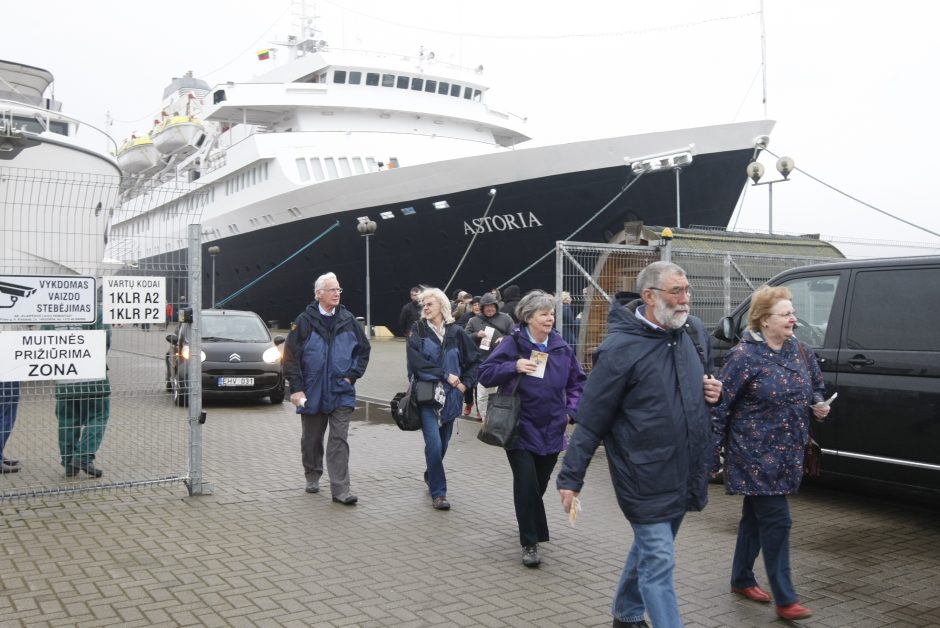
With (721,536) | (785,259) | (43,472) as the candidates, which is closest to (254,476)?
(43,472)

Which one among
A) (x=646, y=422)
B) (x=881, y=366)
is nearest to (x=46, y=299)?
(x=646, y=422)

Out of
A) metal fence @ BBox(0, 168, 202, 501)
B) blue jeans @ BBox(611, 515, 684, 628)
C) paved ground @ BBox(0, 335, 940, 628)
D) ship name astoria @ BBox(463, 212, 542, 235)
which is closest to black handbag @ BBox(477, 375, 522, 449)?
paved ground @ BBox(0, 335, 940, 628)

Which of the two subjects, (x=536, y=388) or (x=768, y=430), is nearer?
(x=768, y=430)

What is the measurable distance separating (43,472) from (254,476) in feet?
5.95

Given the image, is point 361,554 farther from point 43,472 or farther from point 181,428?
point 181,428

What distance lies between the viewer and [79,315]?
603 cm

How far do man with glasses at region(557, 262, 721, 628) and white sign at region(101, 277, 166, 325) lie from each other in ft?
13.5

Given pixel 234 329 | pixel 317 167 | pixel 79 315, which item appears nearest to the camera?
pixel 79 315

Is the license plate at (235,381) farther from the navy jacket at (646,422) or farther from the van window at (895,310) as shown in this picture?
the navy jacket at (646,422)

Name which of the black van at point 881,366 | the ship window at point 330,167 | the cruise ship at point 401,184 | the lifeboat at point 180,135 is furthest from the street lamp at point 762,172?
the lifeboat at point 180,135

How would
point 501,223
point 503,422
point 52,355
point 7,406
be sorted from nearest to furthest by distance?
point 503,422
point 52,355
point 7,406
point 501,223

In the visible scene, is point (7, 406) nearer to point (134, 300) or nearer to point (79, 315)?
point (79, 315)

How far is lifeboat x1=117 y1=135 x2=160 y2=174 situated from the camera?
3731cm

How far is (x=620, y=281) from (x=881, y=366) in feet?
15.5
